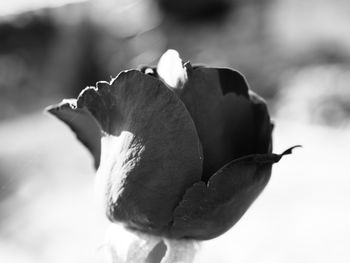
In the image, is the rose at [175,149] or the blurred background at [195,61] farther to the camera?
the blurred background at [195,61]

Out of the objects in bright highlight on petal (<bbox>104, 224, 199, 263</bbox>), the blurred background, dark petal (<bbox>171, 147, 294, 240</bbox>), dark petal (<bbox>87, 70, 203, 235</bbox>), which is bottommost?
the blurred background

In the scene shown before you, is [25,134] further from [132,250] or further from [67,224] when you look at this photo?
[132,250]

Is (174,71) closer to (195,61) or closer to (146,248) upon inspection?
(146,248)

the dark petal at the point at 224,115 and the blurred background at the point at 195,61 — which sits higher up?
the dark petal at the point at 224,115

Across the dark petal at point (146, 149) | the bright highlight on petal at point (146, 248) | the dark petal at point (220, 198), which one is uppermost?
the dark petal at point (146, 149)

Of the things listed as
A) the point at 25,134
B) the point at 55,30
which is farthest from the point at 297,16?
the point at 25,134

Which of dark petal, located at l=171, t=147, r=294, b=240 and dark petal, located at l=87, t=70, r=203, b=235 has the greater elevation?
dark petal, located at l=87, t=70, r=203, b=235
